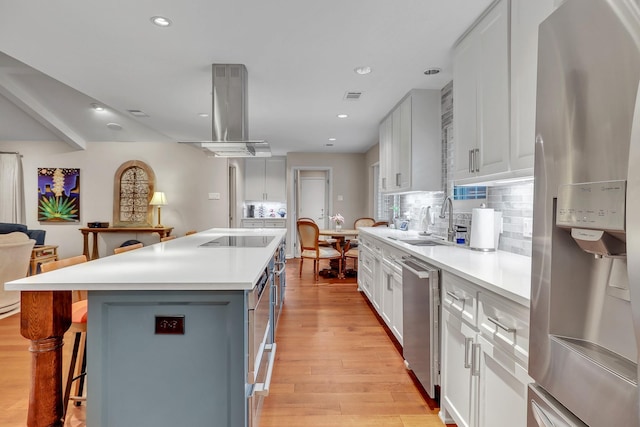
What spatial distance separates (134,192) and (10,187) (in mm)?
2203

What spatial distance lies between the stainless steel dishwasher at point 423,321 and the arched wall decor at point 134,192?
6.04 m

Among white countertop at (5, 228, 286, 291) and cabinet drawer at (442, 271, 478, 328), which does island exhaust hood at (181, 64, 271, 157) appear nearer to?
white countertop at (5, 228, 286, 291)

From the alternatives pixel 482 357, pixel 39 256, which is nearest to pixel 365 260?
pixel 482 357

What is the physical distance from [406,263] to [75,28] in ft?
9.24

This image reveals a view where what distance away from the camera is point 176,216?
7.00 m

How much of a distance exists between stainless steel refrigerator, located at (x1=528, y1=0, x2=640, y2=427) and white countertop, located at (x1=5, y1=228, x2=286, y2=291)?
1023 millimetres

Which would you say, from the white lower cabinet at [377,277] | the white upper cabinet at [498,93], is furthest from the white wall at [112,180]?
the white upper cabinet at [498,93]

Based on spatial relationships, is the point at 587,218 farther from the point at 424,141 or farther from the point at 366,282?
the point at 366,282

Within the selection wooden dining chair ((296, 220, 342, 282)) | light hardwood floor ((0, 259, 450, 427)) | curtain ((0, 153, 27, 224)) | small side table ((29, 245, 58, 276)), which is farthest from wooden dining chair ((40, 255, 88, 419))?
curtain ((0, 153, 27, 224))

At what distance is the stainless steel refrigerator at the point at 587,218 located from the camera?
0.60m

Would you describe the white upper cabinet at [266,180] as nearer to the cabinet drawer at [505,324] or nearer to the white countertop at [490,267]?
the white countertop at [490,267]

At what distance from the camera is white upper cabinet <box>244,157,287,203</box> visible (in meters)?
8.32

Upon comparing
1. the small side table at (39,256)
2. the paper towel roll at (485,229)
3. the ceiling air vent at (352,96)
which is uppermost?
the ceiling air vent at (352,96)

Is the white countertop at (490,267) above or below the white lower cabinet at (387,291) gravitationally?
above
